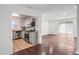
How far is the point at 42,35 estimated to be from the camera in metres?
1.69

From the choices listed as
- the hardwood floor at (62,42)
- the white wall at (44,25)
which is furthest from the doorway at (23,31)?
the hardwood floor at (62,42)

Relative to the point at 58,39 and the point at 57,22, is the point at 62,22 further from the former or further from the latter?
the point at 58,39

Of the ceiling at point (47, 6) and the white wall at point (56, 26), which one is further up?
the ceiling at point (47, 6)

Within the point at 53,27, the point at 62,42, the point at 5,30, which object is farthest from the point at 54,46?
the point at 5,30

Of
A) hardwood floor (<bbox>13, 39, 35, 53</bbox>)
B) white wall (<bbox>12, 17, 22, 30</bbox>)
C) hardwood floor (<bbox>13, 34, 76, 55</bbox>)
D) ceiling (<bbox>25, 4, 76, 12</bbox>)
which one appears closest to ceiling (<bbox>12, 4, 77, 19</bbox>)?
ceiling (<bbox>25, 4, 76, 12</bbox>)

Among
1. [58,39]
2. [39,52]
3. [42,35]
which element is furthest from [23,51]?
[58,39]

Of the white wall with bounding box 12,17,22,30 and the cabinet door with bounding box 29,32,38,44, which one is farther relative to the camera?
the cabinet door with bounding box 29,32,38,44

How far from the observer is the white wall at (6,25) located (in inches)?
60.4

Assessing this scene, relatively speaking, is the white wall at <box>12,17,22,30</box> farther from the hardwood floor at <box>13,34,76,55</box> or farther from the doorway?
the hardwood floor at <box>13,34,76,55</box>

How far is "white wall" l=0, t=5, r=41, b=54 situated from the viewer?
1.54 meters

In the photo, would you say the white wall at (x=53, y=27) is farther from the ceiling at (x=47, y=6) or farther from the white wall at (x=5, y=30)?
the white wall at (x=5, y=30)

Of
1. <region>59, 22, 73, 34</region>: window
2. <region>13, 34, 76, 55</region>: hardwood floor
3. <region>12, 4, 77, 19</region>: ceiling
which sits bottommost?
<region>13, 34, 76, 55</region>: hardwood floor

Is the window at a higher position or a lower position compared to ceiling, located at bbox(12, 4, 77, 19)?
lower
